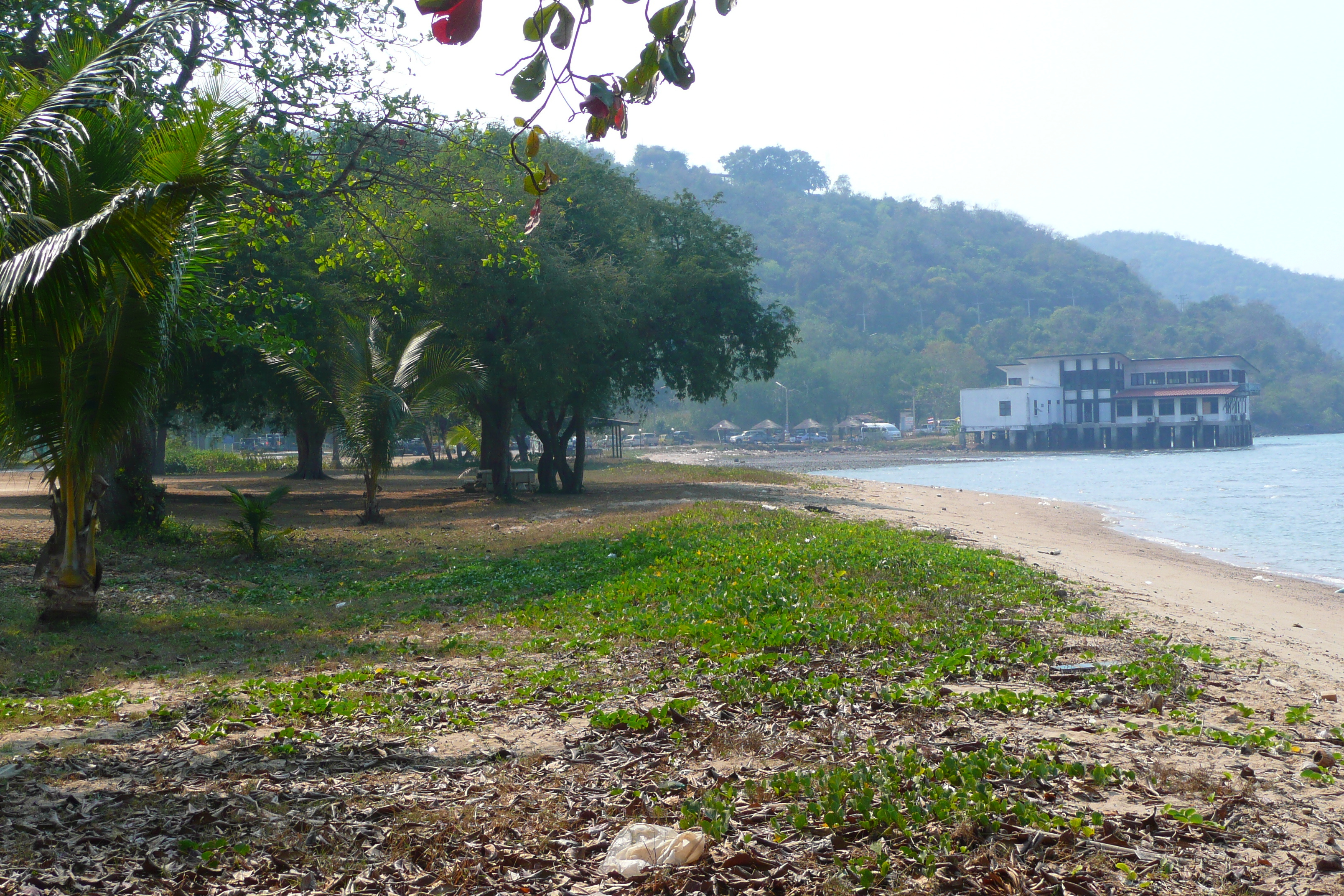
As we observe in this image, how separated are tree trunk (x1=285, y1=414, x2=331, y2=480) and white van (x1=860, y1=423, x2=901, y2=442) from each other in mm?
79096

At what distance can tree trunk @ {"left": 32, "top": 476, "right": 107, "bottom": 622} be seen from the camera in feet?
26.7

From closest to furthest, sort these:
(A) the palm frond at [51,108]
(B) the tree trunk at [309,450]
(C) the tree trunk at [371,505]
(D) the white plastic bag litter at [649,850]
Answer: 1. (D) the white plastic bag litter at [649,850]
2. (A) the palm frond at [51,108]
3. (C) the tree trunk at [371,505]
4. (B) the tree trunk at [309,450]

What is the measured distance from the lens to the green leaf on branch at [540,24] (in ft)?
8.84

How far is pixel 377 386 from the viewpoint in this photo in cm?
1694

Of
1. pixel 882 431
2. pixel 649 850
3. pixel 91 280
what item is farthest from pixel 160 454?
pixel 882 431

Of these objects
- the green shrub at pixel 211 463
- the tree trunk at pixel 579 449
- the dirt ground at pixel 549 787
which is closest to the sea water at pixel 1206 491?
the dirt ground at pixel 549 787

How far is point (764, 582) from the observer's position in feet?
30.9

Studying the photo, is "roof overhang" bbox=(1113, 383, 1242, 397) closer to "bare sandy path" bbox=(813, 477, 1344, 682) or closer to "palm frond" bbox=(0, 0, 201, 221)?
"bare sandy path" bbox=(813, 477, 1344, 682)

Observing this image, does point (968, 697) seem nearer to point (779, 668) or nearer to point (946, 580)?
point (779, 668)

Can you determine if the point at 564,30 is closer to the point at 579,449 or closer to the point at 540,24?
the point at 540,24

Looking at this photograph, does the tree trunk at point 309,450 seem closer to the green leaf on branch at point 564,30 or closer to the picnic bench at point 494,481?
the picnic bench at point 494,481

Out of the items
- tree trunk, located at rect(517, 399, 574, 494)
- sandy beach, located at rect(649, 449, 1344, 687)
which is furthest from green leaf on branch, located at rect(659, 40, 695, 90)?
tree trunk, located at rect(517, 399, 574, 494)

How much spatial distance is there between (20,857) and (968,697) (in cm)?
475

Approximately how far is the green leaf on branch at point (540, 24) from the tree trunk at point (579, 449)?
78.2 ft
